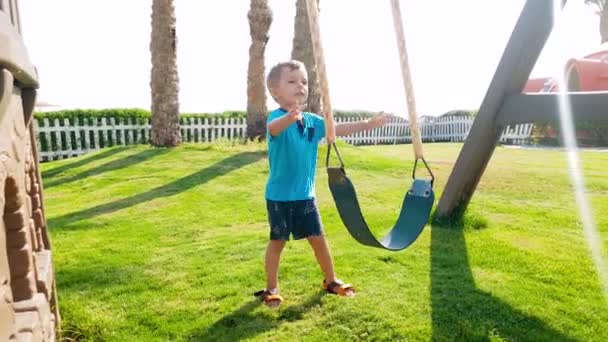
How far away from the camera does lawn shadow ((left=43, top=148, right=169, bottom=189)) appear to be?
9275 millimetres

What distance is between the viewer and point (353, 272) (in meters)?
4.02

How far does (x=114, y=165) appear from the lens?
10023mm

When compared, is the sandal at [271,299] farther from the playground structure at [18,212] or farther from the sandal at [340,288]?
the playground structure at [18,212]

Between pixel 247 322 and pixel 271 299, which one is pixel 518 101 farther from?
pixel 247 322

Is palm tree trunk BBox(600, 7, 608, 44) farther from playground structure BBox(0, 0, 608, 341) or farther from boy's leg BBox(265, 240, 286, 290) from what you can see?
boy's leg BBox(265, 240, 286, 290)

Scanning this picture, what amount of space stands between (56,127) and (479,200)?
12437 millimetres

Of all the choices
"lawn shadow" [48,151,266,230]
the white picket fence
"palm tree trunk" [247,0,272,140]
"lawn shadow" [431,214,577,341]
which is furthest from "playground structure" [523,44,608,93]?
"lawn shadow" [431,214,577,341]

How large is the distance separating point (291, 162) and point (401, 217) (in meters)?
0.78

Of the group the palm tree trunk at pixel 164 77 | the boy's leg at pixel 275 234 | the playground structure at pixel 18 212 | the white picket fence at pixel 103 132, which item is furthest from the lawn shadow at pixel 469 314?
the white picket fence at pixel 103 132

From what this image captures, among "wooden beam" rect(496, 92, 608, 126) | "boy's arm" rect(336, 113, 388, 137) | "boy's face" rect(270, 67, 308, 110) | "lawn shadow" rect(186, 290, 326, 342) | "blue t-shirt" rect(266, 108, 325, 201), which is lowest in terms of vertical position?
"lawn shadow" rect(186, 290, 326, 342)

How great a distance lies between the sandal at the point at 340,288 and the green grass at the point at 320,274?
0.19 ft

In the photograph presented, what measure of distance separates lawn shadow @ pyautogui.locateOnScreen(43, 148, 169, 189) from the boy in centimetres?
682

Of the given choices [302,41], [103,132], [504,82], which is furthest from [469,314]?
[103,132]

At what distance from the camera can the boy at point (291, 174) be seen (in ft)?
10.5
